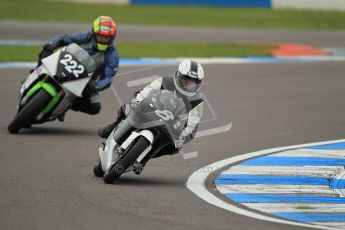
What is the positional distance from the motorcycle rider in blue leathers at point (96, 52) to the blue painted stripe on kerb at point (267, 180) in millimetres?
3497

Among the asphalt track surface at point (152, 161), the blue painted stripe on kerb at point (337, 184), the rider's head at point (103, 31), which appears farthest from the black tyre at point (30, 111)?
the blue painted stripe on kerb at point (337, 184)

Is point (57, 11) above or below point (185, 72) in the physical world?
below

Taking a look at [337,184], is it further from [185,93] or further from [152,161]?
[152,161]

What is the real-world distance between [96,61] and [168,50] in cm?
1057

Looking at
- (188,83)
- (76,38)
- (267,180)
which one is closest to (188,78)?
(188,83)

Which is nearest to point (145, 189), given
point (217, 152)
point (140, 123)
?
point (140, 123)

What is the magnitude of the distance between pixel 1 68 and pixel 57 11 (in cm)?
1429

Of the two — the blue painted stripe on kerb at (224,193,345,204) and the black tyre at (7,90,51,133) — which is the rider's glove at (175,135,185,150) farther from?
the black tyre at (7,90,51,133)

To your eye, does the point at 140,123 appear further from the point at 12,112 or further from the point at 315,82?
the point at 315,82

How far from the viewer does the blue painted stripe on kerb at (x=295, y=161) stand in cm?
1098

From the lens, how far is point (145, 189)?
911 cm

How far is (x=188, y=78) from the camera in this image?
9.23 meters

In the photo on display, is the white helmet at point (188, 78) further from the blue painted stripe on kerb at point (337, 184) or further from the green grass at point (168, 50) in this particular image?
the green grass at point (168, 50)

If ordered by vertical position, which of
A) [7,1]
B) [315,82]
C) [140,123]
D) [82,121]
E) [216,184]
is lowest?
[7,1]
